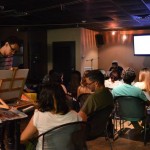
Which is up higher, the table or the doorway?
the doorway

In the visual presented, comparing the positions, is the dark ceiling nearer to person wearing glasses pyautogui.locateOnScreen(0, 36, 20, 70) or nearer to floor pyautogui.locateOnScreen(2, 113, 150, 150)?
person wearing glasses pyautogui.locateOnScreen(0, 36, 20, 70)

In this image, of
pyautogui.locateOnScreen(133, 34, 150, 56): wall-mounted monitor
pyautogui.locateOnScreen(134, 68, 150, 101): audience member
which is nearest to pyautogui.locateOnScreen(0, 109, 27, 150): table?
pyautogui.locateOnScreen(134, 68, 150, 101): audience member

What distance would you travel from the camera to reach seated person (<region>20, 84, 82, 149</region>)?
2154mm

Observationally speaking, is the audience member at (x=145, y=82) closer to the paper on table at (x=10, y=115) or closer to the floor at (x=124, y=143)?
the floor at (x=124, y=143)

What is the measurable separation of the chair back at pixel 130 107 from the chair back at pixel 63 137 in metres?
2.00

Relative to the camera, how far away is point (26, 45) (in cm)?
846

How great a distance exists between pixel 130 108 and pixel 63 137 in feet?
7.16

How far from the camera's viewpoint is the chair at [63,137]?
6.72ft

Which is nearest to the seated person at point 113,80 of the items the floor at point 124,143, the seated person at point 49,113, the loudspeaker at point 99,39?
the floor at point 124,143

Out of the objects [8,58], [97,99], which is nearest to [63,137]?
[97,99]

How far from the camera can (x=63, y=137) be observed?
207 cm

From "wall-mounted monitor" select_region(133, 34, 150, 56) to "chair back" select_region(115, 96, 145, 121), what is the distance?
5.37 meters

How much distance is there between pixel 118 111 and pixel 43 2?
2366mm

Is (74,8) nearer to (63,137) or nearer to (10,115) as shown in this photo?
(10,115)
